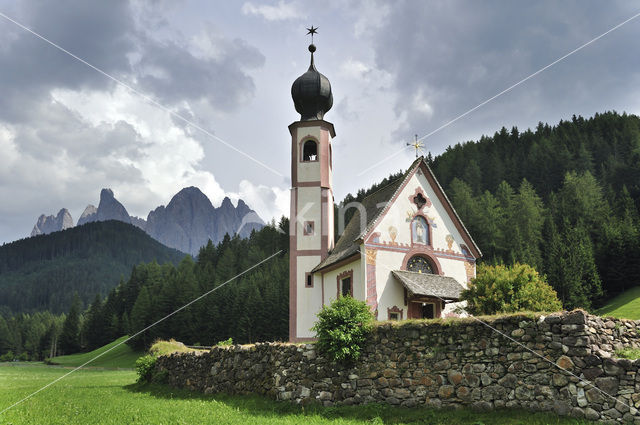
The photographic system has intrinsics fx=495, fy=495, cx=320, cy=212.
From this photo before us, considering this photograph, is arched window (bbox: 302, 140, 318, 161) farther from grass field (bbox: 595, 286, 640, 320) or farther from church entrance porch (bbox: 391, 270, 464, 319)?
grass field (bbox: 595, 286, 640, 320)

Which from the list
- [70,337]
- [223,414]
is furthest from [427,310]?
[70,337]

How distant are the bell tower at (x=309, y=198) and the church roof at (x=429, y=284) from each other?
22.9 feet

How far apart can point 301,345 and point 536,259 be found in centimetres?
5537

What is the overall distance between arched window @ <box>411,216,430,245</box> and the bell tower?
6272 mm

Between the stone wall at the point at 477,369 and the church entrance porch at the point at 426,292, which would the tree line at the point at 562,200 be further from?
the stone wall at the point at 477,369

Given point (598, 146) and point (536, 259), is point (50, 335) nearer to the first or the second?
point (536, 259)

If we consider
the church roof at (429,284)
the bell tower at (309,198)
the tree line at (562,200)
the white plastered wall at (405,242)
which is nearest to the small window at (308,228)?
the bell tower at (309,198)

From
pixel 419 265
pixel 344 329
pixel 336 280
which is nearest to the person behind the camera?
pixel 344 329

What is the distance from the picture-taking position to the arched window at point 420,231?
27.0m

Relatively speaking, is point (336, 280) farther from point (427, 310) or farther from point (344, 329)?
point (344, 329)

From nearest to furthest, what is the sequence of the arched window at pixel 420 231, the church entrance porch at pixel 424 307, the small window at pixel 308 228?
the church entrance porch at pixel 424 307 < the arched window at pixel 420 231 < the small window at pixel 308 228

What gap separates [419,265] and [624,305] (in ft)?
107

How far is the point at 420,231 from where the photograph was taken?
27.2m

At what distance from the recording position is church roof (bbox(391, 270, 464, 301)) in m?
24.0
